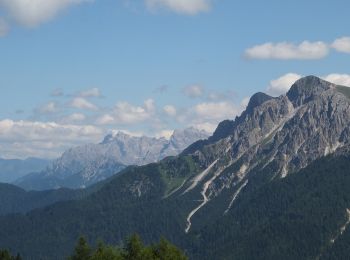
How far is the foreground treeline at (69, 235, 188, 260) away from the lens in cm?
12406

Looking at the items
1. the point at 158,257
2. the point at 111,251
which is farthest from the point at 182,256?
the point at 111,251

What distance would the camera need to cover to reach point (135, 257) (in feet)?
415

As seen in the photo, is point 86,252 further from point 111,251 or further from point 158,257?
point 158,257

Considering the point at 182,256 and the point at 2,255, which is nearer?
the point at 182,256

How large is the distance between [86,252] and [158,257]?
51.1 feet

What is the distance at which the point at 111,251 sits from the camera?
126688mm

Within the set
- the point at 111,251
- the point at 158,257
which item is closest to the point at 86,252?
the point at 111,251

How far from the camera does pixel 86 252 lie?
132m

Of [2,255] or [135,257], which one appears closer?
[135,257]

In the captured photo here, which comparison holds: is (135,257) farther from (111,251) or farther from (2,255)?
(2,255)

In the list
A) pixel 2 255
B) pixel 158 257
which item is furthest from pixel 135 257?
pixel 2 255

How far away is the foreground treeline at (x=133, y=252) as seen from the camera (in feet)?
407

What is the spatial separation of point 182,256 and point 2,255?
132ft

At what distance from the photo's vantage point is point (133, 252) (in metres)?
127
